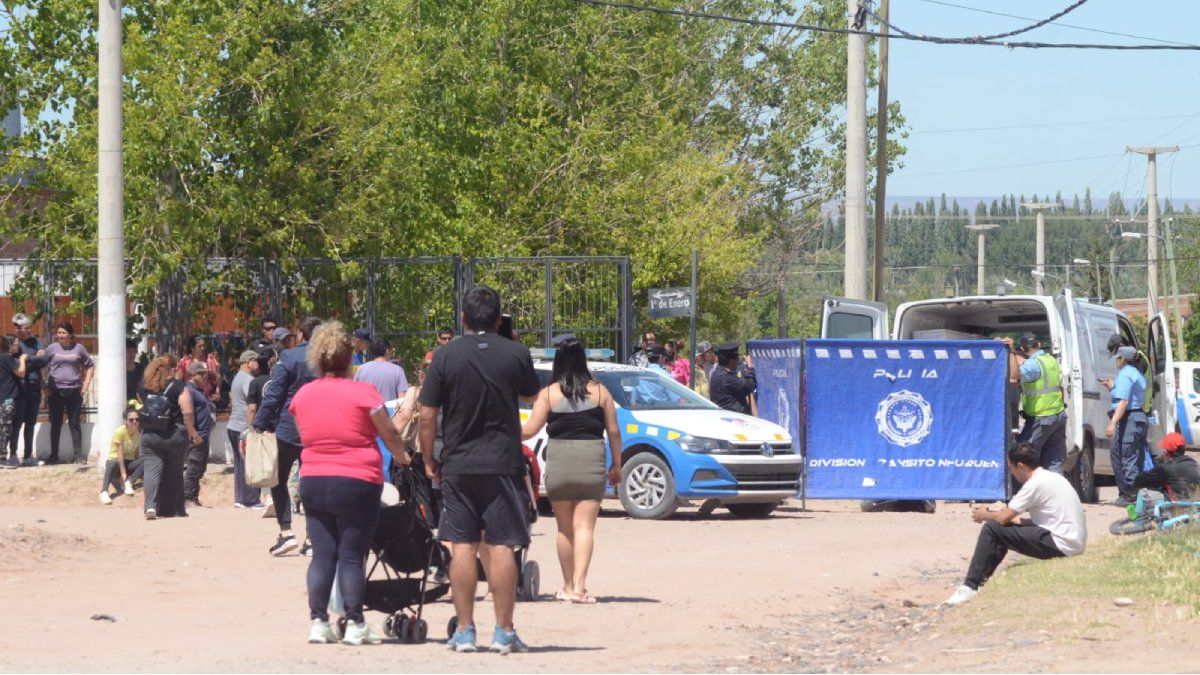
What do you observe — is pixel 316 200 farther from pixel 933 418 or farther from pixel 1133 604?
pixel 1133 604

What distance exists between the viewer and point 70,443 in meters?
22.8

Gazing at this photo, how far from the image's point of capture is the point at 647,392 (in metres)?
19.0

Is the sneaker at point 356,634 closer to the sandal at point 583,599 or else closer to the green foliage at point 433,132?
the sandal at point 583,599

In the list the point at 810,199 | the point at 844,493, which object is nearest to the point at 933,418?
the point at 844,493

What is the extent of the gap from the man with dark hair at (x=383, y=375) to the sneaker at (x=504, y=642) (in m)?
6.59

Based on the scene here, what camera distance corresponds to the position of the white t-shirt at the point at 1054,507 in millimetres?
12016

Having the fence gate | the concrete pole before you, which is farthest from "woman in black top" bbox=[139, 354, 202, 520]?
the fence gate

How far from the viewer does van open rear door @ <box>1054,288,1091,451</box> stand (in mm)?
20016

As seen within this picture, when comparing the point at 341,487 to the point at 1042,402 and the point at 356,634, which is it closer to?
the point at 356,634

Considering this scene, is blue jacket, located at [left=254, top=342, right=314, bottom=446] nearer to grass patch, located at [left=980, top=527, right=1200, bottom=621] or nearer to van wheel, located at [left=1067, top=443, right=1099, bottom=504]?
grass patch, located at [left=980, top=527, right=1200, bottom=621]

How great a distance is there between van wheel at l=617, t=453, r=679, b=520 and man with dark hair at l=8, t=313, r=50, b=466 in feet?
25.9

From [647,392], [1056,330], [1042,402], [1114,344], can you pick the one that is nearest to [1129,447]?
[1042,402]

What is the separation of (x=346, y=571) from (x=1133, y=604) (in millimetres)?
4334

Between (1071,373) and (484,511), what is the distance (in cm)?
1216
